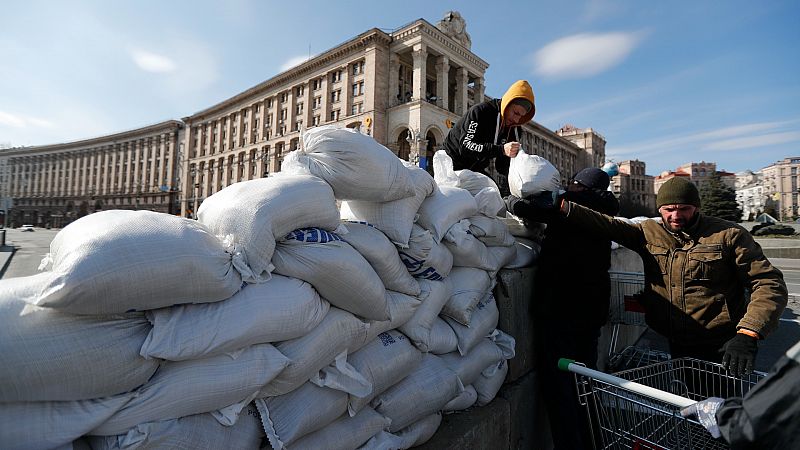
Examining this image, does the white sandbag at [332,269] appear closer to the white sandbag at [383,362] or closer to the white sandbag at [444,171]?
the white sandbag at [383,362]

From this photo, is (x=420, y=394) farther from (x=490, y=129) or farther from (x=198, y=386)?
(x=490, y=129)

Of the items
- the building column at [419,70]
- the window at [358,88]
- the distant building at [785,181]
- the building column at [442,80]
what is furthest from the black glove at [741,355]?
the distant building at [785,181]

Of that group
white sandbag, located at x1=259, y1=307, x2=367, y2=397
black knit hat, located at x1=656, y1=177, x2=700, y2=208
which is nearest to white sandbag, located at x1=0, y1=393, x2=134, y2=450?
white sandbag, located at x1=259, y1=307, x2=367, y2=397

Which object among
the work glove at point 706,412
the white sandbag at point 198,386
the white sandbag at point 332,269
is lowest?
the work glove at point 706,412

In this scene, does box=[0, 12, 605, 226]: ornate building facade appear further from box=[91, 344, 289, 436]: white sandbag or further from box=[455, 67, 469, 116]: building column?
box=[91, 344, 289, 436]: white sandbag

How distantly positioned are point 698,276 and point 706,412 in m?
1.17

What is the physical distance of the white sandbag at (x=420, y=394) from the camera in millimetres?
1605

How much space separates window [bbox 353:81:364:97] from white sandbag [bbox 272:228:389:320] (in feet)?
118

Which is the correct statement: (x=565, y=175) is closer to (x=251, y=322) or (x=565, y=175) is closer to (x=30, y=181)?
(x=251, y=322)

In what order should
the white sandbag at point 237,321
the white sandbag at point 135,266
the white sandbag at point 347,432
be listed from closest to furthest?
1. the white sandbag at point 135,266
2. the white sandbag at point 237,321
3. the white sandbag at point 347,432

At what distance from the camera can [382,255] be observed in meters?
1.64

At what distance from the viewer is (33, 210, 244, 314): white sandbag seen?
906 millimetres

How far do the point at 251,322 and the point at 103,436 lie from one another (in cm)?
45

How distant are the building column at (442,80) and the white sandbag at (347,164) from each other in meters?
34.0
